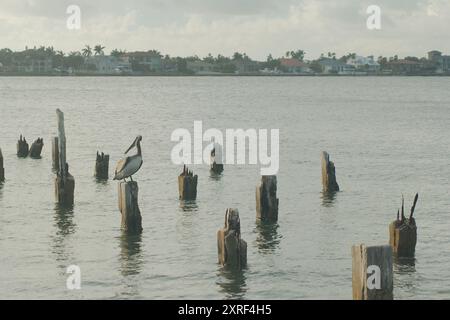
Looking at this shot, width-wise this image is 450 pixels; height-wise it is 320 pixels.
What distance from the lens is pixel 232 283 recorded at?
70.5ft

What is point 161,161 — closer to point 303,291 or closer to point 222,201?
point 222,201

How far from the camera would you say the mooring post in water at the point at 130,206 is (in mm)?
25000

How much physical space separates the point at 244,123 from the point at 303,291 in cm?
6785

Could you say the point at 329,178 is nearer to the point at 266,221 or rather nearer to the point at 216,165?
the point at 266,221

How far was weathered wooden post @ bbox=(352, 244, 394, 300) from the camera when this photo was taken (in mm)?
16078

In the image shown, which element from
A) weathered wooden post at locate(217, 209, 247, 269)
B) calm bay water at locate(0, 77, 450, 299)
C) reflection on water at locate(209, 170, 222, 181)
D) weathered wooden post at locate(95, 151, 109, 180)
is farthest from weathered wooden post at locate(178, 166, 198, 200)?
weathered wooden post at locate(217, 209, 247, 269)

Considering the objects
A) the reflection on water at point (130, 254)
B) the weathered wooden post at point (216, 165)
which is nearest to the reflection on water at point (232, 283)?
the reflection on water at point (130, 254)

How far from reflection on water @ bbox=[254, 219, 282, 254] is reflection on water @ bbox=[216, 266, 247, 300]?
3.02 metres

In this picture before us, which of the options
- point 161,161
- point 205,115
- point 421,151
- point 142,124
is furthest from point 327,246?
point 205,115

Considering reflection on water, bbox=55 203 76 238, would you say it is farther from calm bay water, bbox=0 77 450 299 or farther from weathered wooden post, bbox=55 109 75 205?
weathered wooden post, bbox=55 109 75 205

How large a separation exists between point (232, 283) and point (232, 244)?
0.86m

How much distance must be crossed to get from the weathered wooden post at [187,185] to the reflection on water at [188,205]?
196 millimetres

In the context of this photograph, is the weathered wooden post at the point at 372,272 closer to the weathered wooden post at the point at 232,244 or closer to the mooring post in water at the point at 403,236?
the weathered wooden post at the point at 232,244

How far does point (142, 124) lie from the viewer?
277 ft
